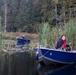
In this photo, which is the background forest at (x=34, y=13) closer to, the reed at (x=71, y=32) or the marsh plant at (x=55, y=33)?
the marsh plant at (x=55, y=33)

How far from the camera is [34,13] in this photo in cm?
4506

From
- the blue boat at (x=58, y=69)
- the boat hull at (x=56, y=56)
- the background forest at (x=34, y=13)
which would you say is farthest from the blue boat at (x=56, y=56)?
the background forest at (x=34, y=13)

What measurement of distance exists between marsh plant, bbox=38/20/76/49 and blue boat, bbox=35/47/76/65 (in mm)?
2668

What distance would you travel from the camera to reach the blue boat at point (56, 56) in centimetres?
1378

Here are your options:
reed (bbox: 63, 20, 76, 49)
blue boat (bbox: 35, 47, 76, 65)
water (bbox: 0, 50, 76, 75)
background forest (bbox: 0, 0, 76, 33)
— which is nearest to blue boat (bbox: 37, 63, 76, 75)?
water (bbox: 0, 50, 76, 75)

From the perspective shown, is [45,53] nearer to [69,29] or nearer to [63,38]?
[63,38]

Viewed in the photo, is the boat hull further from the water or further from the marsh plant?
the marsh plant

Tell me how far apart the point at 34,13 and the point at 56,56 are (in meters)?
31.4

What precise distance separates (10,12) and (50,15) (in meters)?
12.8

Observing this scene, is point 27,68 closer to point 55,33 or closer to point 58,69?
point 58,69

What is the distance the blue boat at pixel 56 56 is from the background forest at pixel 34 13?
19.8 m

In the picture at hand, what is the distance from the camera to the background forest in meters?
36.5

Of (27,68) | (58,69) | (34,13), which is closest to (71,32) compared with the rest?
(58,69)

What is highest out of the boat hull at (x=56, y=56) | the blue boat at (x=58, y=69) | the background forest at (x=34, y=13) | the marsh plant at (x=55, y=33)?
the background forest at (x=34, y=13)
